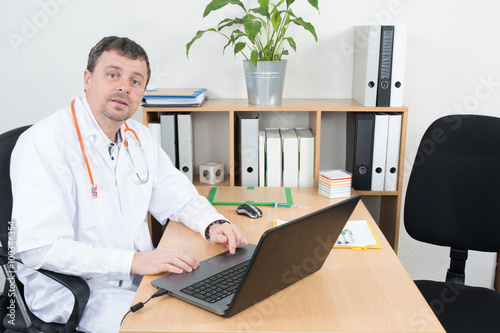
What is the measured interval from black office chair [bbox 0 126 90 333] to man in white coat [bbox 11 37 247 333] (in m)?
0.03

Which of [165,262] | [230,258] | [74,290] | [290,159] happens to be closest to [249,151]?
[290,159]

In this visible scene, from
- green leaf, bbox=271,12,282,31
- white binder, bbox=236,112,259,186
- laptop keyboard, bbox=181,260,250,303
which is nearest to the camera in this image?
laptop keyboard, bbox=181,260,250,303

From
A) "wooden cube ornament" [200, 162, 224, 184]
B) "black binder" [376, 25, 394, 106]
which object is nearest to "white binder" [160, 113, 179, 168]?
"wooden cube ornament" [200, 162, 224, 184]

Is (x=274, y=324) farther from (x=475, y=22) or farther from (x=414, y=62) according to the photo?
(x=475, y=22)

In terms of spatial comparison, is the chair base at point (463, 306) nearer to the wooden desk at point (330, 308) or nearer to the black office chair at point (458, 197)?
the black office chair at point (458, 197)

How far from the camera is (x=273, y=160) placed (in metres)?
2.17

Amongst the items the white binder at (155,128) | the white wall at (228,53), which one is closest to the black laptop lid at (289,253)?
the white binder at (155,128)

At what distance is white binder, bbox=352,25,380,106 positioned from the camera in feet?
6.79

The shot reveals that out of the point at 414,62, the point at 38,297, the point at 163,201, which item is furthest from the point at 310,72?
the point at 38,297

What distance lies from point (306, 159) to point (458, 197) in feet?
2.23

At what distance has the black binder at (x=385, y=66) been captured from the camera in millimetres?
2055

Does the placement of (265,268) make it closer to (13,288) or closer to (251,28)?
(13,288)

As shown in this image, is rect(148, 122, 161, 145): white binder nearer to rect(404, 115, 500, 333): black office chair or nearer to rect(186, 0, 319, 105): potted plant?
rect(186, 0, 319, 105): potted plant

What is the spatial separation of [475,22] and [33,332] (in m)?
2.22
